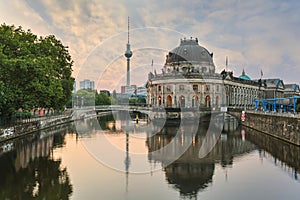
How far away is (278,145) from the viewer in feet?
103

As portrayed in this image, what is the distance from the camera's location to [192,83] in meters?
80.3

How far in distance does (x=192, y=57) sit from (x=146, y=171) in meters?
70.1

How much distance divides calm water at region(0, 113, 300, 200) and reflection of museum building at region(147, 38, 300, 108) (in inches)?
1896

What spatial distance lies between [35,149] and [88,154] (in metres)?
5.65

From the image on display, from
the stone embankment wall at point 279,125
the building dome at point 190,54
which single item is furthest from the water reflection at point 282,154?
the building dome at point 190,54

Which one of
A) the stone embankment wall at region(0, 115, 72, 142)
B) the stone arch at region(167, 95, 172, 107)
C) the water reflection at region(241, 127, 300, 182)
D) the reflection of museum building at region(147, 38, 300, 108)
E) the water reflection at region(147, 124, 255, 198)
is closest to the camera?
the water reflection at region(147, 124, 255, 198)

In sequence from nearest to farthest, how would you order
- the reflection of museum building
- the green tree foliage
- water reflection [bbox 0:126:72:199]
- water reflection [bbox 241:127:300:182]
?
water reflection [bbox 0:126:72:199]
water reflection [bbox 241:127:300:182]
the green tree foliage
the reflection of museum building

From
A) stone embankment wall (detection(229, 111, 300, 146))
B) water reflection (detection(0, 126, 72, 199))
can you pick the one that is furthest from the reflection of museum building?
water reflection (detection(0, 126, 72, 199))

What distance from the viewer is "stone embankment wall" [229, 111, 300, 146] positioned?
3030cm

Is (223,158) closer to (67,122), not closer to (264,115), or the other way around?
(264,115)

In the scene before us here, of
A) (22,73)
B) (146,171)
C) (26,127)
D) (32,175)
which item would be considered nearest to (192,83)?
(26,127)

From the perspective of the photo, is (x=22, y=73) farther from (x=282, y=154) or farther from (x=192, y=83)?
(x=192, y=83)

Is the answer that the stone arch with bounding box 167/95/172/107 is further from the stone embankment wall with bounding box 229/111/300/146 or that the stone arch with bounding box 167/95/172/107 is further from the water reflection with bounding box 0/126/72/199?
the water reflection with bounding box 0/126/72/199

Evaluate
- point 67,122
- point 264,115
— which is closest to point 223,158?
point 264,115
